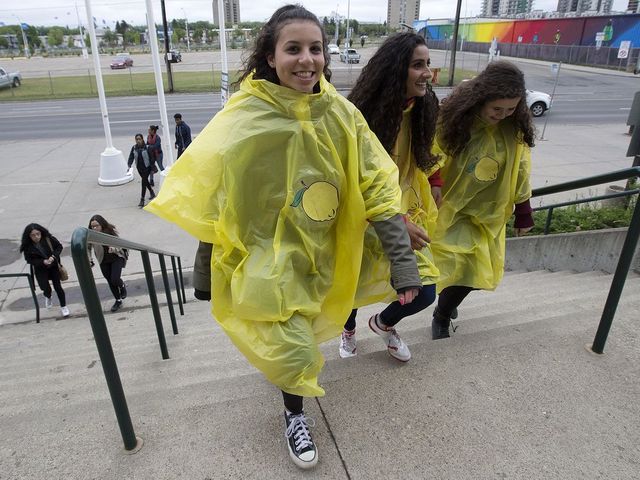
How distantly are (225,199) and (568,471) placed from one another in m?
1.68

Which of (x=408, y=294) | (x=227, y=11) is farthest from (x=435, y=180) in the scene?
(x=227, y=11)

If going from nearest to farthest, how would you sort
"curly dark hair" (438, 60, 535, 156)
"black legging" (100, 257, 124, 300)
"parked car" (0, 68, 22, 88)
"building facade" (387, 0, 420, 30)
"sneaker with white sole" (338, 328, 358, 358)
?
"curly dark hair" (438, 60, 535, 156)
"sneaker with white sole" (338, 328, 358, 358)
"black legging" (100, 257, 124, 300)
"parked car" (0, 68, 22, 88)
"building facade" (387, 0, 420, 30)

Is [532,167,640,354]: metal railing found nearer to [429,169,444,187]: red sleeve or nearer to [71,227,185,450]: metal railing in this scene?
[429,169,444,187]: red sleeve

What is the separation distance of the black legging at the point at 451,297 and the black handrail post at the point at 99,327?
186 centimetres

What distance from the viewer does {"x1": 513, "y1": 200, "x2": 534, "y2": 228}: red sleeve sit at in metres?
2.85

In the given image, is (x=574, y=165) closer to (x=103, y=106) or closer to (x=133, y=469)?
(x=103, y=106)

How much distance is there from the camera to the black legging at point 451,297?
281 centimetres

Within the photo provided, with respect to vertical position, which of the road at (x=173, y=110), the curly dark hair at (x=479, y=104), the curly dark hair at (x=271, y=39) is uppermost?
the curly dark hair at (x=271, y=39)

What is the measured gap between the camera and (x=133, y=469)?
1781mm

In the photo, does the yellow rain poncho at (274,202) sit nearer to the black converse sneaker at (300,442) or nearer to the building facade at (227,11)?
the black converse sneaker at (300,442)

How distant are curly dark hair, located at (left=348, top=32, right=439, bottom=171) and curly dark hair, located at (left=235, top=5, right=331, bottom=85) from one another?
424 millimetres

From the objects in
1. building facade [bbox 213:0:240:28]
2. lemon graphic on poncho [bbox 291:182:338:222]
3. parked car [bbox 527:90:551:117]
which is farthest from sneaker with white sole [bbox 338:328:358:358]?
parked car [bbox 527:90:551:117]

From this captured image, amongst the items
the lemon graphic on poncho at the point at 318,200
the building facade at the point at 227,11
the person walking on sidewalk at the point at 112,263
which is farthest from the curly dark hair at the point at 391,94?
the building facade at the point at 227,11

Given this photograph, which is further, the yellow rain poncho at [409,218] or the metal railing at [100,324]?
the yellow rain poncho at [409,218]
